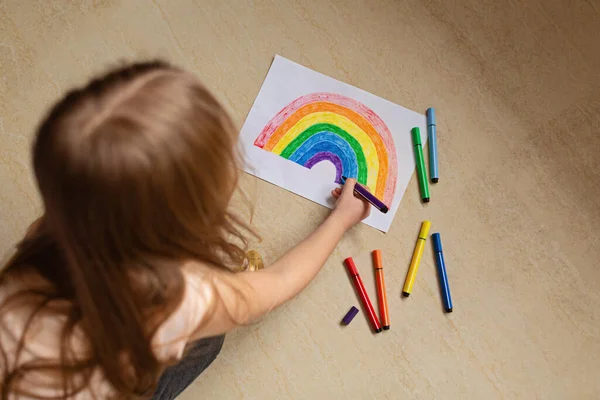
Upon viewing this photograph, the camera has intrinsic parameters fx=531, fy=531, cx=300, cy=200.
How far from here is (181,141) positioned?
442 mm

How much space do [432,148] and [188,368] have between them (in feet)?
1.64

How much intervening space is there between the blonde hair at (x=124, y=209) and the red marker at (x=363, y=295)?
1.04 feet

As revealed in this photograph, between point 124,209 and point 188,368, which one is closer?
point 124,209

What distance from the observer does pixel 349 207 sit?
2.67 feet

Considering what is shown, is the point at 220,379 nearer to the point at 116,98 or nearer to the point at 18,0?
the point at 116,98

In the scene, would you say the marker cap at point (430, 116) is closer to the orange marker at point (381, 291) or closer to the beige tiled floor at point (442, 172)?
the beige tiled floor at point (442, 172)

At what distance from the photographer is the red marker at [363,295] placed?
825mm

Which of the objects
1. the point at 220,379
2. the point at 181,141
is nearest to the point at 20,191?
the point at 220,379

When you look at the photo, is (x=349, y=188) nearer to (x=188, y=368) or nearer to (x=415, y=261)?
(x=415, y=261)

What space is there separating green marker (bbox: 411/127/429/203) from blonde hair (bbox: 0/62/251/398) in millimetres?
397

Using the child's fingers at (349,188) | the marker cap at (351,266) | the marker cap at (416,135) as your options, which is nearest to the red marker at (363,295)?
the marker cap at (351,266)

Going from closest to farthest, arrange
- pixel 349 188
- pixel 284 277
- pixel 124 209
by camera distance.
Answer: pixel 124 209, pixel 284 277, pixel 349 188

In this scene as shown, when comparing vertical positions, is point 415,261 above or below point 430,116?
below

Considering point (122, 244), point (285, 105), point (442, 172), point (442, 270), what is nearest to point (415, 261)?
point (442, 270)
